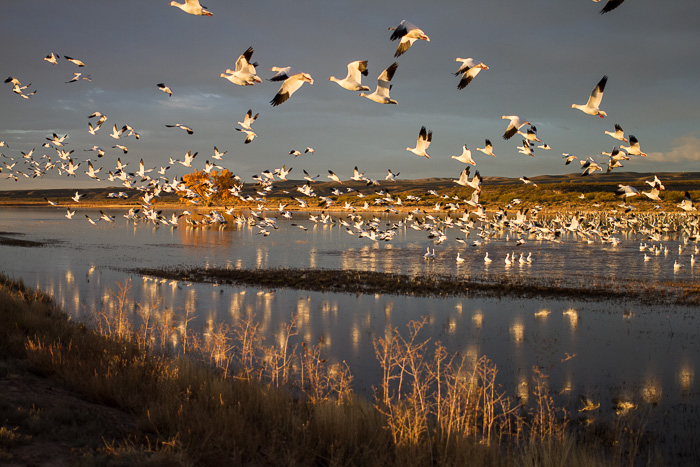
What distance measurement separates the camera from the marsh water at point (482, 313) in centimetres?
1190

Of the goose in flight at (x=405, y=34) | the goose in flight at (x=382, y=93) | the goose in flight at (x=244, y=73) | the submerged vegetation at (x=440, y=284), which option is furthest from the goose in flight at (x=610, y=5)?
the submerged vegetation at (x=440, y=284)

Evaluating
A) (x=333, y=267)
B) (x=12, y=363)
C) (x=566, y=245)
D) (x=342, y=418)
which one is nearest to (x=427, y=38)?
(x=342, y=418)

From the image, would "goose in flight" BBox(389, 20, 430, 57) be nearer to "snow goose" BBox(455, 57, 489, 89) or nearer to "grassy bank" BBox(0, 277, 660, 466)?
"snow goose" BBox(455, 57, 489, 89)

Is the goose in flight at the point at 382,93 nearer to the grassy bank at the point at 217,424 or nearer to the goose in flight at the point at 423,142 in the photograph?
the goose in flight at the point at 423,142

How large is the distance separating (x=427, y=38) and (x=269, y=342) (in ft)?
27.5

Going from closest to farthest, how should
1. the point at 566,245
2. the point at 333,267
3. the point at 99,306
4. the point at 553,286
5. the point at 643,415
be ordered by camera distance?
1. the point at 643,415
2. the point at 99,306
3. the point at 553,286
4. the point at 333,267
5. the point at 566,245

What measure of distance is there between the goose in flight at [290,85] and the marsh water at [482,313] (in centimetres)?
584

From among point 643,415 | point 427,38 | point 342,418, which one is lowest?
point 643,415

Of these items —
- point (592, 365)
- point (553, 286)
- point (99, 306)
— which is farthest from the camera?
point (553, 286)

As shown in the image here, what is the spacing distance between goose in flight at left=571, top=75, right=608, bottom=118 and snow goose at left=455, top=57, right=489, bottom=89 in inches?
115

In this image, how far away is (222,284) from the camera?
24.4 m

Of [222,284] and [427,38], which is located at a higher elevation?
[427,38]

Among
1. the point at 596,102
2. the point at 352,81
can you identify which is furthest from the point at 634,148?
the point at 352,81

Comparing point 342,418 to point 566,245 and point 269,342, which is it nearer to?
point 269,342
